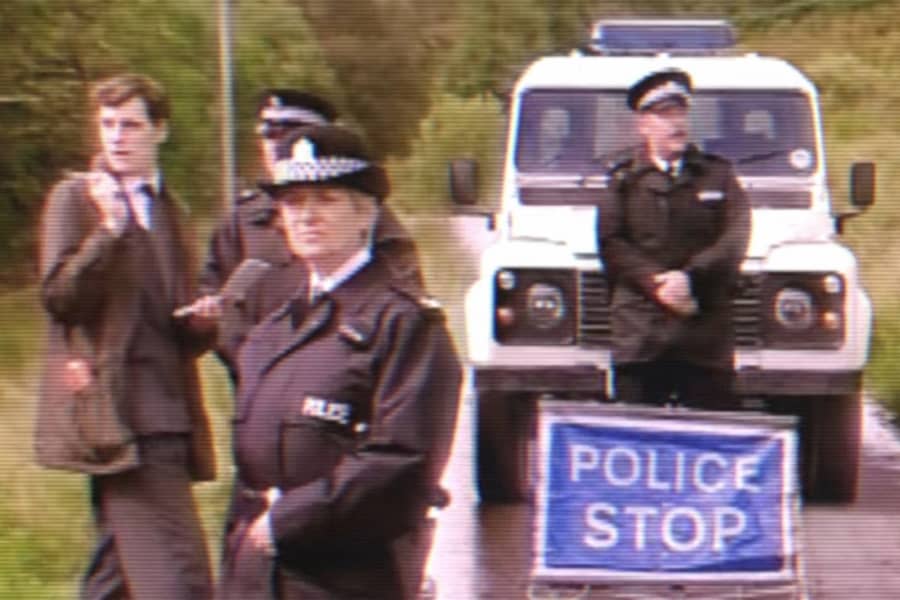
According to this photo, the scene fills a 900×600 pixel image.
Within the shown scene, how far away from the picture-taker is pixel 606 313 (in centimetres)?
856

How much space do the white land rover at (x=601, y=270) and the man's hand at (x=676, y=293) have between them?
936 mm

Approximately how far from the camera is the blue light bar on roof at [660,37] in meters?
10.7

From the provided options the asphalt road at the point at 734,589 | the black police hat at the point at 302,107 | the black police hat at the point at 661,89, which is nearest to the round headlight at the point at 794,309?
the asphalt road at the point at 734,589

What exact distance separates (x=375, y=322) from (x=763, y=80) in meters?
5.97

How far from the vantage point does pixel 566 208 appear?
30.4 ft

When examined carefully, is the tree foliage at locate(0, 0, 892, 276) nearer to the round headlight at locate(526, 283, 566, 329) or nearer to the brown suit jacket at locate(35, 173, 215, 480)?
the round headlight at locate(526, 283, 566, 329)

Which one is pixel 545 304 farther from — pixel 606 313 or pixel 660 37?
pixel 660 37

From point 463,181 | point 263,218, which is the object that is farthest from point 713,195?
point 263,218

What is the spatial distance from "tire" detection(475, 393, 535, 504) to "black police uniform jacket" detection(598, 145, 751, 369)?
1.59 metres

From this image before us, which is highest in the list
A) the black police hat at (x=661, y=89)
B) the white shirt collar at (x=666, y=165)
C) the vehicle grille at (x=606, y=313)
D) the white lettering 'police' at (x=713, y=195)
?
the black police hat at (x=661, y=89)

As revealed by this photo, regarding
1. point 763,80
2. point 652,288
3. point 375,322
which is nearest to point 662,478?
point 652,288

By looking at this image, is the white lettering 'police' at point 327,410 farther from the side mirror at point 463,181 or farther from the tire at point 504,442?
the side mirror at point 463,181

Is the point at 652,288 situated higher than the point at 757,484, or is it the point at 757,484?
the point at 652,288

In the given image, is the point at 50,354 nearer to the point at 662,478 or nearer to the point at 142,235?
the point at 142,235
